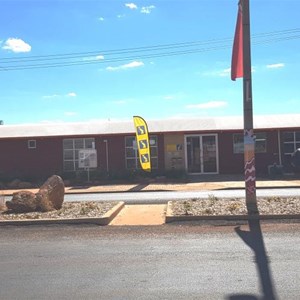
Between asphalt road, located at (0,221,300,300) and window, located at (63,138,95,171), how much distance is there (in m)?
18.6

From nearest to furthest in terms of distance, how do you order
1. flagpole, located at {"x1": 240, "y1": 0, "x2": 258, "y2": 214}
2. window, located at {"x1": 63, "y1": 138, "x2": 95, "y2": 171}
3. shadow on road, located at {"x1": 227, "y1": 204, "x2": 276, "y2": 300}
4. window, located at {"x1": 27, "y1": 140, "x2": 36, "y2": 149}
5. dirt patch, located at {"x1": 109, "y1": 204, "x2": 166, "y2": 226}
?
shadow on road, located at {"x1": 227, "y1": 204, "x2": 276, "y2": 300} → dirt patch, located at {"x1": 109, "y1": 204, "x2": 166, "y2": 226} → flagpole, located at {"x1": 240, "y1": 0, "x2": 258, "y2": 214} → window, located at {"x1": 63, "y1": 138, "x2": 95, "y2": 171} → window, located at {"x1": 27, "y1": 140, "x2": 36, "y2": 149}

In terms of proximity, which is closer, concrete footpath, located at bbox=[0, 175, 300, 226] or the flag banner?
concrete footpath, located at bbox=[0, 175, 300, 226]

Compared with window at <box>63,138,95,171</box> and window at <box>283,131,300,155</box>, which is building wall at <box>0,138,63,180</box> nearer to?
window at <box>63,138,95,171</box>

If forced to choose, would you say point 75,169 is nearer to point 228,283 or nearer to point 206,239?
point 206,239

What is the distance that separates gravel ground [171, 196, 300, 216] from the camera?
12.0m

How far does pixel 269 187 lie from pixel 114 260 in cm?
1425

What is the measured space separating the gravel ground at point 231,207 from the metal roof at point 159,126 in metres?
14.3

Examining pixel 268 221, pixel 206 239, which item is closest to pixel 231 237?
pixel 206 239

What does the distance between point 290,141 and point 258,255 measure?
22.0m

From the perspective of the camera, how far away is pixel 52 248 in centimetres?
898

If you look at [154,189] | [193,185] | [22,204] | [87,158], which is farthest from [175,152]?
[22,204]

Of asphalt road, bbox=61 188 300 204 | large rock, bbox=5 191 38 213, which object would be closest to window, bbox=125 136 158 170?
asphalt road, bbox=61 188 300 204

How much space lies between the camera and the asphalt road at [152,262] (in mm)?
6086

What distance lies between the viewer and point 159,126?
30.0 m
